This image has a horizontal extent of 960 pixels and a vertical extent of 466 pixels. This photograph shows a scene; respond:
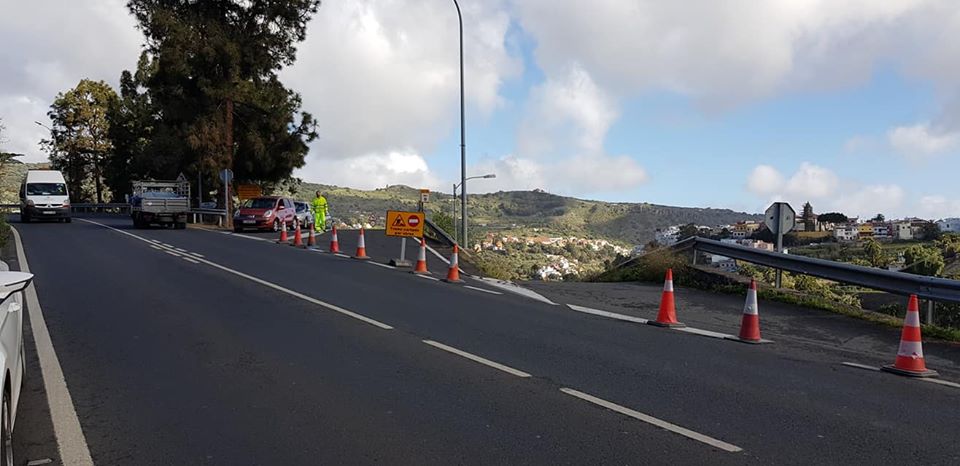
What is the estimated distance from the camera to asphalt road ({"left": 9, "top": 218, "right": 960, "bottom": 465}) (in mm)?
5120

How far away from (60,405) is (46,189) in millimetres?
37430

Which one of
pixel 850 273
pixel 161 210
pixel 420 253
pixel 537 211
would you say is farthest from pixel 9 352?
pixel 537 211

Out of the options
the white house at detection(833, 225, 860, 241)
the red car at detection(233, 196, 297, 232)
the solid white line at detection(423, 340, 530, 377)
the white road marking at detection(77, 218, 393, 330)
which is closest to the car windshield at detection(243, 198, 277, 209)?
the red car at detection(233, 196, 297, 232)

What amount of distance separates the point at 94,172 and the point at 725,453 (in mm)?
71575

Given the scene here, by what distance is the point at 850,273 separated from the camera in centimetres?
1191

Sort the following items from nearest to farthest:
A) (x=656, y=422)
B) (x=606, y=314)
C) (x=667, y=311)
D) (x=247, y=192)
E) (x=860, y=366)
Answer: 1. (x=656, y=422)
2. (x=860, y=366)
3. (x=667, y=311)
4. (x=606, y=314)
5. (x=247, y=192)

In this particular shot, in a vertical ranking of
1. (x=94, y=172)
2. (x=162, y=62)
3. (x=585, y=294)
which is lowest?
(x=585, y=294)

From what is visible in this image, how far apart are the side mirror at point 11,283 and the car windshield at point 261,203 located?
30.2 meters

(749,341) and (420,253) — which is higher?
(420,253)

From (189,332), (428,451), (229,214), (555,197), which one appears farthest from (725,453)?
(555,197)

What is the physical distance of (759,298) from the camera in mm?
13859

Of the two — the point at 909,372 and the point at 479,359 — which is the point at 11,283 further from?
the point at 909,372

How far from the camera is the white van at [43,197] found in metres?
37.4

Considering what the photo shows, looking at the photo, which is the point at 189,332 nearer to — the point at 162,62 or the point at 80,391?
the point at 80,391
